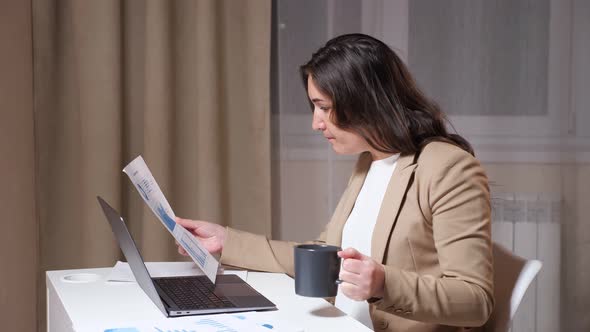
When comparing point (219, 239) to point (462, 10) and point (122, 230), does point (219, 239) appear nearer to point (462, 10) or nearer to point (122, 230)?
point (122, 230)

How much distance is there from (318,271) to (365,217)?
1.66 ft

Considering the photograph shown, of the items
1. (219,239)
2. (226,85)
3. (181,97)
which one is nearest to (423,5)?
(226,85)

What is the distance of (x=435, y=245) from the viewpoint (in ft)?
4.85

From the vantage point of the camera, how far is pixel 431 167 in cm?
153

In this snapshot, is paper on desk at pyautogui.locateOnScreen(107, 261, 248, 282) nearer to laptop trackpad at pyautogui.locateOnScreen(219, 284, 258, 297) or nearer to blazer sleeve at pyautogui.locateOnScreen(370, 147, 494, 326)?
laptop trackpad at pyautogui.locateOnScreen(219, 284, 258, 297)

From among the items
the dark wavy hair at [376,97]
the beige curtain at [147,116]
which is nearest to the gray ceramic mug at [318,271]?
the dark wavy hair at [376,97]

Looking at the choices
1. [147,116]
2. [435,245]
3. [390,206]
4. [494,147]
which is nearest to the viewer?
[435,245]

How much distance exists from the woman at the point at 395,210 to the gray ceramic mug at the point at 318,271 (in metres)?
0.03

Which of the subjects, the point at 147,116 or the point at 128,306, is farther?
the point at 147,116

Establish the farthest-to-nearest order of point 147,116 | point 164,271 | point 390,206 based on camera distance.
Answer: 1. point 147,116
2. point 164,271
3. point 390,206

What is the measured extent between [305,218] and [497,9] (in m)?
1.07

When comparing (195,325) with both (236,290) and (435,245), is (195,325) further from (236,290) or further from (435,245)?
(435,245)

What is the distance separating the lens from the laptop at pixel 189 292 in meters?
1.32

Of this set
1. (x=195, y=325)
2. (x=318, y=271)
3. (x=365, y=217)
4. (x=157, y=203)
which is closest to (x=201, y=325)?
(x=195, y=325)
